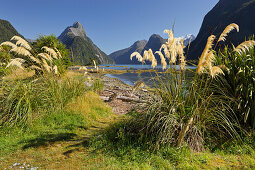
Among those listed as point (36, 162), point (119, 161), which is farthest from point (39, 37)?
point (119, 161)

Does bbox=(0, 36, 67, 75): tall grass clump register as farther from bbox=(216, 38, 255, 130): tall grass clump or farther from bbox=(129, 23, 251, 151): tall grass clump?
bbox=(216, 38, 255, 130): tall grass clump

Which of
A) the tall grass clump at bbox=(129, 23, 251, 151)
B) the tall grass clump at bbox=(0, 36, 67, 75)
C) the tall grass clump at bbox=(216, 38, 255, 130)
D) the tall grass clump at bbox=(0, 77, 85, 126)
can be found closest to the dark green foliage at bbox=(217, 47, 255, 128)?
the tall grass clump at bbox=(216, 38, 255, 130)

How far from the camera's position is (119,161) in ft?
8.25

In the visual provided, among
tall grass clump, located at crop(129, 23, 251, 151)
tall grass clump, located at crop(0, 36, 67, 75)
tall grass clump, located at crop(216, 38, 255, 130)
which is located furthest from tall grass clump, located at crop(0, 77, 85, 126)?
tall grass clump, located at crop(216, 38, 255, 130)

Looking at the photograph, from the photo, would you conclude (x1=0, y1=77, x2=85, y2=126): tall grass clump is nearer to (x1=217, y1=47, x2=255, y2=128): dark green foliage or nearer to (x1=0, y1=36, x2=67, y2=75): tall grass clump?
(x1=0, y1=36, x2=67, y2=75): tall grass clump

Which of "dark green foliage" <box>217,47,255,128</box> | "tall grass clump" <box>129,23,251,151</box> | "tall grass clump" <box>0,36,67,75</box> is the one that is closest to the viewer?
"tall grass clump" <box>129,23,251,151</box>

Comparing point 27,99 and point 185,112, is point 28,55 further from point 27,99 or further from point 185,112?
point 185,112

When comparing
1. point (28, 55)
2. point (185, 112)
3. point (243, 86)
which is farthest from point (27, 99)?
point (243, 86)

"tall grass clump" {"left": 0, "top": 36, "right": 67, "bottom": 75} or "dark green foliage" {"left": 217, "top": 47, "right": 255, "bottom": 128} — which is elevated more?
"tall grass clump" {"left": 0, "top": 36, "right": 67, "bottom": 75}

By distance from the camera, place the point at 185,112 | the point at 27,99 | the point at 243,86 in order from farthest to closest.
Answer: the point at 27,99 < the point at 243,86 < the point at 185,112

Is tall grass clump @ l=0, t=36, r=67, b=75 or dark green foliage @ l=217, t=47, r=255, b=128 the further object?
tall grass clump @ l=0, t=36, r=67, b=75

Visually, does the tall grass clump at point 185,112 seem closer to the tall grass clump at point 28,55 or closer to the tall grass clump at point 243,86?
the tall grass clump at point 243,86

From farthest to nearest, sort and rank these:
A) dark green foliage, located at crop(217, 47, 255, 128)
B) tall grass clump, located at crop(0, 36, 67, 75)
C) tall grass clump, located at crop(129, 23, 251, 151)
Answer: tall grass clump, located at crop(0, 36, 67, 75)
dark green foliage, located at crop(217, 47, 255, 128)
tall grass clump, located at crop(129, 23, 251, 151)

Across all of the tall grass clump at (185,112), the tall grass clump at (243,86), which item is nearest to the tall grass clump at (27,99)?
the tall grass clump at (185,112)
